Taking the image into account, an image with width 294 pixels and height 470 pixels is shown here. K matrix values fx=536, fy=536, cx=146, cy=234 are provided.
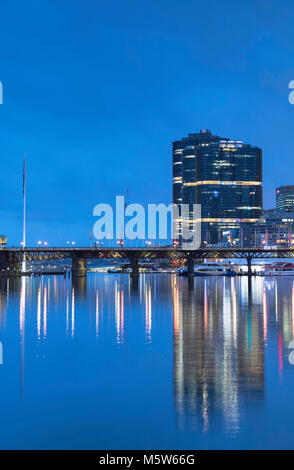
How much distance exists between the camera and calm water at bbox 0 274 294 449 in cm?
1720

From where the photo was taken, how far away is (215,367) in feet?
88.0

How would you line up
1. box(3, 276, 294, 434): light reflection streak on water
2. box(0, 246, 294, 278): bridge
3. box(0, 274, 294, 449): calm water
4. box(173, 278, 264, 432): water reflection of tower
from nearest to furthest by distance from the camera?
1. box(0, 274, 294, 449): calm water
2. box(173, 278, 264, 432): water reflection of tower
3. box(3, 276, 294, 434): light reflection streak on water
4. box(0, 246, 294, 278): bridge

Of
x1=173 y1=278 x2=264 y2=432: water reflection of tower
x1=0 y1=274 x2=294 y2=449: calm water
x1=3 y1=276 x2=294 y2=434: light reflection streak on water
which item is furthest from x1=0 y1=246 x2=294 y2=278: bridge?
x1=0 y1=274 x2=294 y2=449: calm water

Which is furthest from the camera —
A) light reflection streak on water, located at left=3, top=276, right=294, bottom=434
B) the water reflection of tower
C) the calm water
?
light reflection streak on water, located at left=3, top=276, right=294, bottom=434

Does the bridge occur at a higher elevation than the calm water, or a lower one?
higher

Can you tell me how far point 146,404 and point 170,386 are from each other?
9.13 feet

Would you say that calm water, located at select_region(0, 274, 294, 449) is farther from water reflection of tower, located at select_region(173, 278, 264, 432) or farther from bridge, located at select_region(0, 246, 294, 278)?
bridge, located at select_region(0, 246, 294, 278)

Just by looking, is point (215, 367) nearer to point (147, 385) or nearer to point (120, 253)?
point (147, 385)

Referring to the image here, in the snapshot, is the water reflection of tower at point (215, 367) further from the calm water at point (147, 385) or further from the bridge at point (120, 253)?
the bridge at point (120, 253)

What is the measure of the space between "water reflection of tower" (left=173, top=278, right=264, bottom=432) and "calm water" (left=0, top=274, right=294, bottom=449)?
52 mm

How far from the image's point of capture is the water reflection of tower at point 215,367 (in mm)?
19203

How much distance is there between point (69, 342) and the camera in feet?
120

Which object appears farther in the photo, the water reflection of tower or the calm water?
the water reflection of tower

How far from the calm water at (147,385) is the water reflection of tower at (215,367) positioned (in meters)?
0.05
